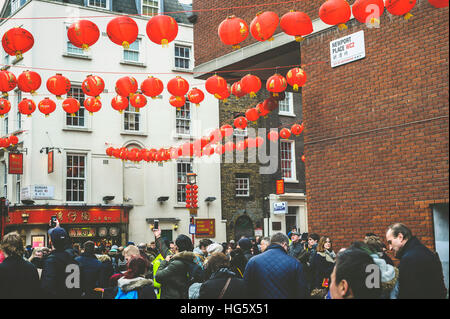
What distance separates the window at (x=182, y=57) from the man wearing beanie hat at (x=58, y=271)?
20.8 meters


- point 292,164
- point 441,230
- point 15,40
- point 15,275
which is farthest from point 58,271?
point 292,164

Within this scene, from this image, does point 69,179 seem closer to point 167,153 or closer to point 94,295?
point 167,153

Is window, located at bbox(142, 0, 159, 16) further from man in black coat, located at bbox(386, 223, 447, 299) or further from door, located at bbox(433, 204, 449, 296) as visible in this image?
man in black coat, located at bbox(386, 223, 447, 299)

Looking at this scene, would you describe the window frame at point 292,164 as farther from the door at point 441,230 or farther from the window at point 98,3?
the door at point 441,230

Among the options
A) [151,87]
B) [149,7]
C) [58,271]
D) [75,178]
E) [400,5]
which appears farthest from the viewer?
[149,7]

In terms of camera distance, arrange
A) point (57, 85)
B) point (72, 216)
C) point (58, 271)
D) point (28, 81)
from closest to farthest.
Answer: point (58, 271), point (28, 81), point (57, 85), point (72, 216)

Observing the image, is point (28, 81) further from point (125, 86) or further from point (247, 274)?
point (247, 274)

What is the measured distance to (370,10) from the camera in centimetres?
788

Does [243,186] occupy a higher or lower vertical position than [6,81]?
lower

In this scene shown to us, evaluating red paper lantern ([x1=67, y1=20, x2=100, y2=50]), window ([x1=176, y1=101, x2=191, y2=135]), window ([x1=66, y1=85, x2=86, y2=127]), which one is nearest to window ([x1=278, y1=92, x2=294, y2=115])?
window ([x1=176, y1=101, x2=191, y2=135])

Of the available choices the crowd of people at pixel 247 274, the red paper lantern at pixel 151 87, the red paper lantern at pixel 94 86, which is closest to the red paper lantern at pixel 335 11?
the crowd of people at pixel 247 274

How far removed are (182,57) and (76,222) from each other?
10.1 m

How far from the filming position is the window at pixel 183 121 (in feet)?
84.7

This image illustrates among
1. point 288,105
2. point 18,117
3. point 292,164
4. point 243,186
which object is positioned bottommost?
point 243,186
